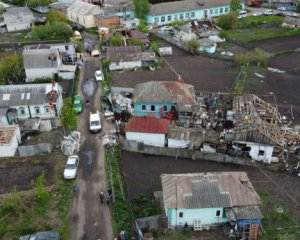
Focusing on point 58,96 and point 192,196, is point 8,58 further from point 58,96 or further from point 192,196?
point 192,196

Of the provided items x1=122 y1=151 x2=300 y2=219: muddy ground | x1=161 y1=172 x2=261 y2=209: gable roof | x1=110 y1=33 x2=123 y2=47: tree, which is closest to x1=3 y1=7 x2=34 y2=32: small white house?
x1=110 y1=33 x2=123 y2=47: tree

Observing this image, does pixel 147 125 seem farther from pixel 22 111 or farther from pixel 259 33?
pixel 259 33

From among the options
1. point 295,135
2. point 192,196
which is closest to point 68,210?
point 192,196

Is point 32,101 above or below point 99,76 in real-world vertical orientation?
above

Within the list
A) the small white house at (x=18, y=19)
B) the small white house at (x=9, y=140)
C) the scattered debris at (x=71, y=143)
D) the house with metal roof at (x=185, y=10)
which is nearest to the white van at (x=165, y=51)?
the house with metal roof at (x=185, y=10)

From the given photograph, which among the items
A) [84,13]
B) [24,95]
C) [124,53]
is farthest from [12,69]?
[84,13]

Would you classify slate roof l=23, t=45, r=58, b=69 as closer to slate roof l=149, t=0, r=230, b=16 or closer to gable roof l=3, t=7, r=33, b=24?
gable roof l=3, t=7, r=33, b=24

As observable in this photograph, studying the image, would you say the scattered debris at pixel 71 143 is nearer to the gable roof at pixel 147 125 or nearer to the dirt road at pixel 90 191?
the dirt road at pixel 90 191

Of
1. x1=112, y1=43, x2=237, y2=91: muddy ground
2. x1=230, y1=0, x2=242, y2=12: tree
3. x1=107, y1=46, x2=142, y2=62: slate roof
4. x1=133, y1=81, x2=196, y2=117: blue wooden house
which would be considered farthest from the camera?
x1=230, y1=0, x2=242, y2=12: tree
